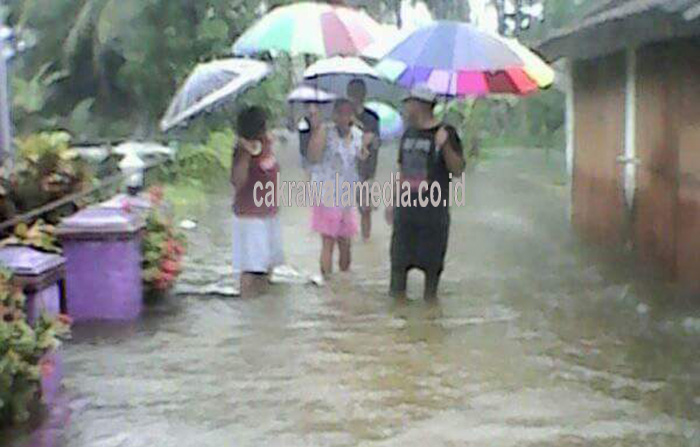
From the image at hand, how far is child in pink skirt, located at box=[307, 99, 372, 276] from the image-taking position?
1135 centimetres

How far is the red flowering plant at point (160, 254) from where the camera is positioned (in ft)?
33.0

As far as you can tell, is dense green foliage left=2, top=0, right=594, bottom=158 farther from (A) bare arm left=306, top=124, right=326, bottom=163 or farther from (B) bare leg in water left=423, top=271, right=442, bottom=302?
(B) bare leg in water left=423, top=271, right=442, bottom=302

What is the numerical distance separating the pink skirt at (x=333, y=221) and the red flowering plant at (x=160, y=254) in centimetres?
140

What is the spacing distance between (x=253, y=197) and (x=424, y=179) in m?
1.48

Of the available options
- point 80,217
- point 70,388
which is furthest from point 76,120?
point 70,388

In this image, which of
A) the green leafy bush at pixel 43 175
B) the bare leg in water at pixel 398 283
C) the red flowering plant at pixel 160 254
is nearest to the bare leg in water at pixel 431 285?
the bare leg in water at pixel 398 283

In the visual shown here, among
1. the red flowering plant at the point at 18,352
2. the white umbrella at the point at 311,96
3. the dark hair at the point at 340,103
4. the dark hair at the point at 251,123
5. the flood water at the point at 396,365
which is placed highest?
the white umbrella at the point at 311,96

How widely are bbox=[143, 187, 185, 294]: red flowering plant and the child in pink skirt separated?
145cm

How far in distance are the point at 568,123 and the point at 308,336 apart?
313 inches

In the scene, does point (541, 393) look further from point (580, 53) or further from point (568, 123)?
point (568, 123)

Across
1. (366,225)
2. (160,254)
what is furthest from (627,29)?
(366,225)

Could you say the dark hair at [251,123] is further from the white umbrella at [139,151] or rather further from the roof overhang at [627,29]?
the white umbrella at [139,151]

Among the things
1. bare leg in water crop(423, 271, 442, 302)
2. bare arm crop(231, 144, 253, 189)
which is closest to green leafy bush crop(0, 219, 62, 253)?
bare arm crop(231, 144, 253, 189)

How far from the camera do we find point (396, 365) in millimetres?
8055
